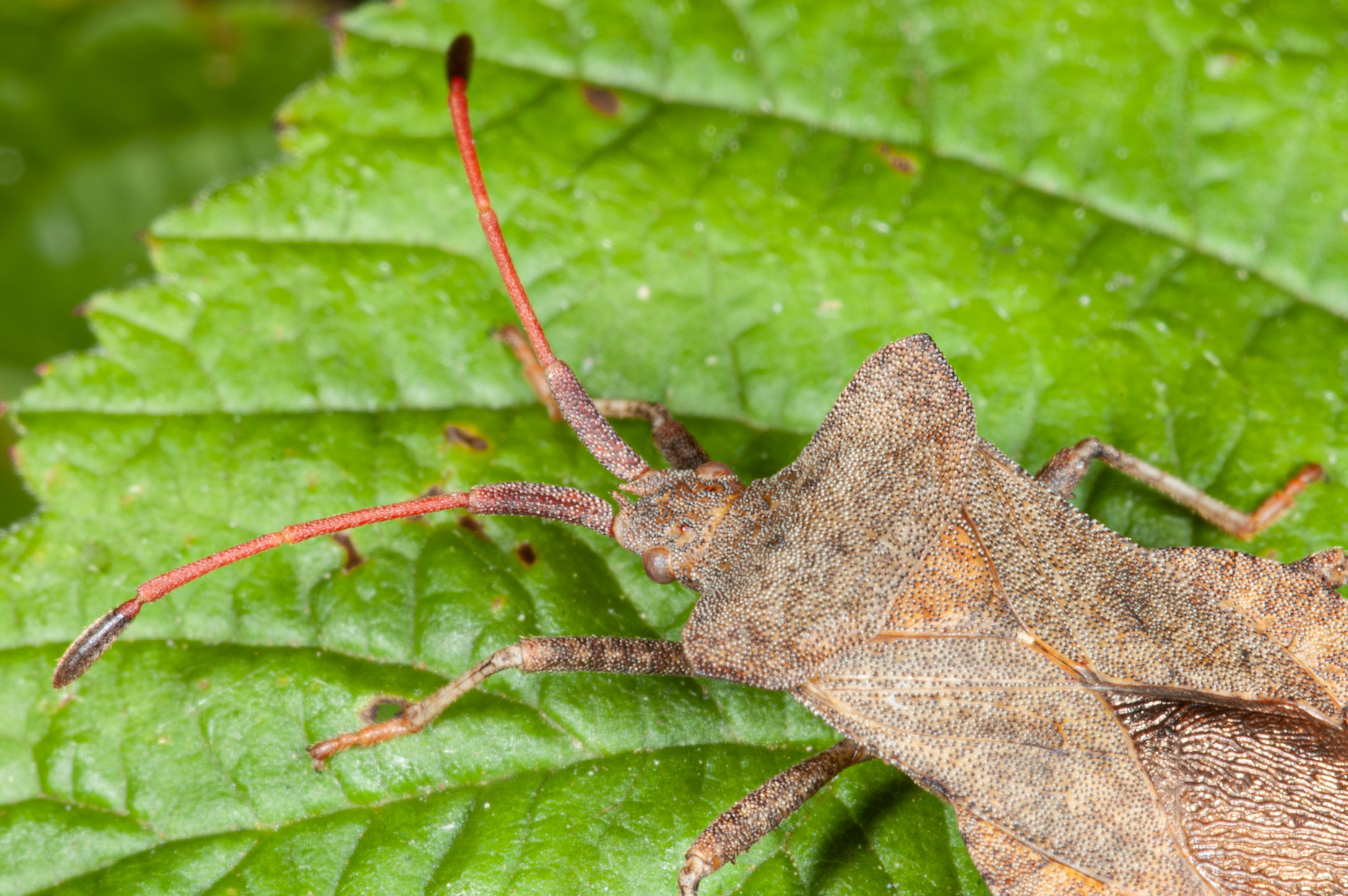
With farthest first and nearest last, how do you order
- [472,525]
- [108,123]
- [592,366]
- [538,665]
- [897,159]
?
[108,123] < [897,159] < [592,366] < [472,525] < [538,665]

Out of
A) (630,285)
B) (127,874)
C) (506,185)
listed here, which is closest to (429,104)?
(506,185)

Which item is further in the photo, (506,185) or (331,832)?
(506,185)

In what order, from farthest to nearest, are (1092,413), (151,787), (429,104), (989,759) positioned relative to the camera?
(429,104) < (1092,413) < (151,787) < (989,759)

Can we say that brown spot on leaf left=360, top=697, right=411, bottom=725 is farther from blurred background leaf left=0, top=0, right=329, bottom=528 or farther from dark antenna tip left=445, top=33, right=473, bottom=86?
blurred background leaf left=0, top=0, right=329, bottom=528

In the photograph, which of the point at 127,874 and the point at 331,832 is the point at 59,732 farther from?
the point at 331,832

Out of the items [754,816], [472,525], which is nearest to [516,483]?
[472,525]

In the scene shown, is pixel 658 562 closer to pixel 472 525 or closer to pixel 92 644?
pixel 472 525
